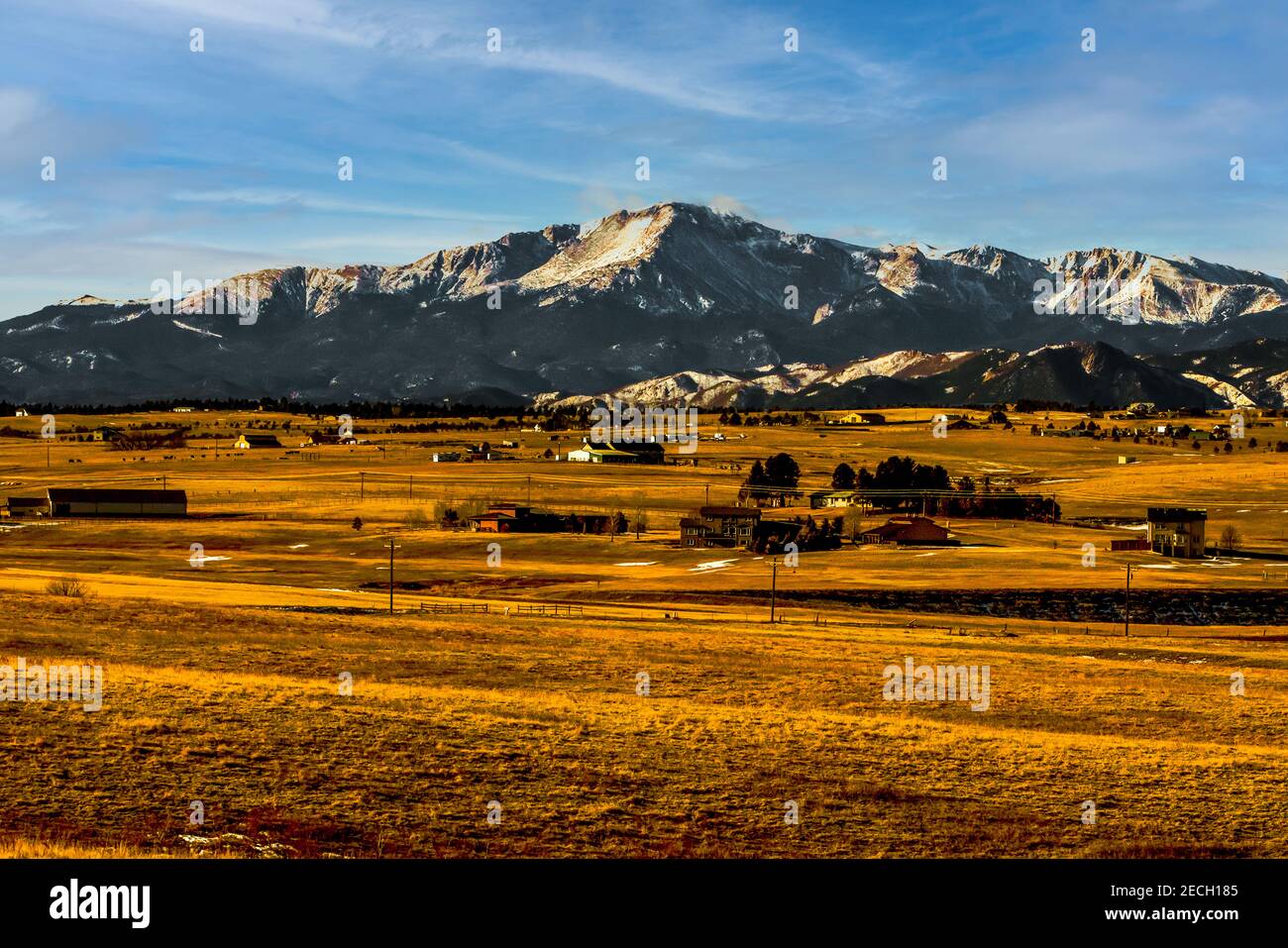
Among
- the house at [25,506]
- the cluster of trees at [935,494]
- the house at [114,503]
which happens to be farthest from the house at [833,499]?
the house at [25,506]

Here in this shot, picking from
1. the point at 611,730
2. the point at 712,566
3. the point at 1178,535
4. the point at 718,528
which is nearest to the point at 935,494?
the point at 1178,535

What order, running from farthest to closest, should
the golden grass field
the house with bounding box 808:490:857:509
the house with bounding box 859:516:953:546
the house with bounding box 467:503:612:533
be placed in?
the house with bounding box 808:490:857:509 → the house with bounding box 467:503:612:533 → the house with bounding box 859:516:953:546 → the golden grass field

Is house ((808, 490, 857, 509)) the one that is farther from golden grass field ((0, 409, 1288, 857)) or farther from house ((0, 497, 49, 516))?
house ((0, 497, 49, 516))

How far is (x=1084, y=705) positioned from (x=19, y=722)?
36488 mm

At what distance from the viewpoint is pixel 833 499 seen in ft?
545

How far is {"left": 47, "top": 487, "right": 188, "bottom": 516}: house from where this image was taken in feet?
485

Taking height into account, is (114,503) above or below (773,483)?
above

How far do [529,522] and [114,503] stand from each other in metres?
55.1

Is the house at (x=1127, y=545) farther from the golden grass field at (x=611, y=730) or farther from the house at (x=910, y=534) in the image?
the golden grass field at (x=611, y=730)

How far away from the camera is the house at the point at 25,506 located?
147m

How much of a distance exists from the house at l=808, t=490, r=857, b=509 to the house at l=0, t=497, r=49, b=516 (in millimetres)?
101851

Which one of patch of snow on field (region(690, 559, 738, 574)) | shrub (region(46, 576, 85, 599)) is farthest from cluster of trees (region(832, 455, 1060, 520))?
shrub (region(46, 576, 85, 599))

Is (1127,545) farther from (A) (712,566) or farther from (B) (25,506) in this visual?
(B) (25,506)
